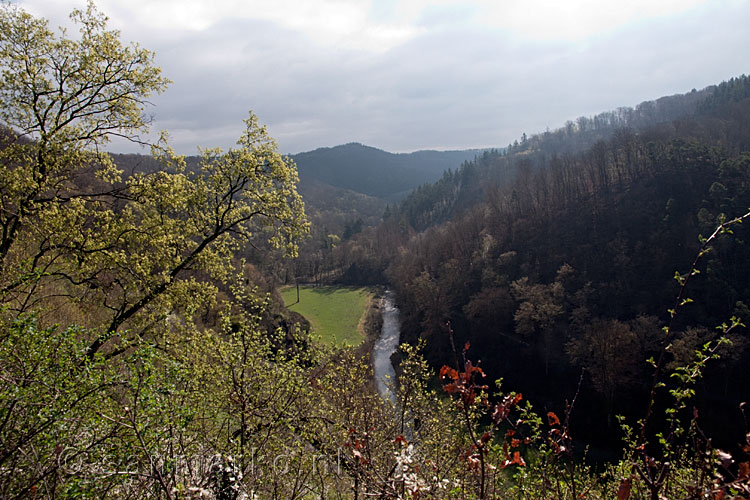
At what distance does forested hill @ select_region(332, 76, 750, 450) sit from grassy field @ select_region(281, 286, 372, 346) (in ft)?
25.3

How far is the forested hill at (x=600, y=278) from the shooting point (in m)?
29.3

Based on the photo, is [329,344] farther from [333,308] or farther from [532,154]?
[532,154]

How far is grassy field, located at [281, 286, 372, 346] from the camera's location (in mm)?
51838

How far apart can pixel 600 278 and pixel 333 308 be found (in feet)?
128

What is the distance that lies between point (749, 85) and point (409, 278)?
10295cm

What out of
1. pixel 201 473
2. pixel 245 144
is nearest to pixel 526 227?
pixel 245 144

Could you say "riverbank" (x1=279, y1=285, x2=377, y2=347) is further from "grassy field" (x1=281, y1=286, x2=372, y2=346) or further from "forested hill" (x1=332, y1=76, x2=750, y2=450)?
"forested hill" (x1=332, y1=76, x2=750, y2=450)

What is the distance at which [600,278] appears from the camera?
41562 millimetres

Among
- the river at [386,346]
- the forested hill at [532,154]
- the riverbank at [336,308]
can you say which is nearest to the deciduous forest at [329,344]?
the river at [386,346]

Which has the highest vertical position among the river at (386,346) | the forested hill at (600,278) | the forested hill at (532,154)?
the forested hill at (532,154)

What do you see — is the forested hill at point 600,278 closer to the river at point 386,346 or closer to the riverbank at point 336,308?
the river at point 386,346

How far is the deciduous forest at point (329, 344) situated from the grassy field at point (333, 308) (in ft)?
26.1

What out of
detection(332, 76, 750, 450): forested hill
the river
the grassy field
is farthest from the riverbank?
detection(332, 76, 750, 450): forested hill

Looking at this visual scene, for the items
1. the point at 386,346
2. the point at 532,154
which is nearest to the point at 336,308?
the point at 386,346
